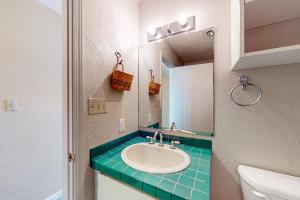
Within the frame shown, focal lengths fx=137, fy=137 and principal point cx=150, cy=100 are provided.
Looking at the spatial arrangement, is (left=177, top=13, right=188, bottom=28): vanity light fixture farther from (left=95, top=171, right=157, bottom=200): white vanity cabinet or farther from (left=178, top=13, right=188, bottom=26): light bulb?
(left=95, top=171, right=157, bottom=200): white vanity cabinet

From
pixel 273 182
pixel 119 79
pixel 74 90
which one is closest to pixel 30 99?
pixel 74 90

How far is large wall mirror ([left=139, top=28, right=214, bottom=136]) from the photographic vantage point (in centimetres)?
112

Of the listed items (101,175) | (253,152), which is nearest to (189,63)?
(253,152)

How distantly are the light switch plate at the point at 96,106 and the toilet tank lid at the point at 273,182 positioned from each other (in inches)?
40.5

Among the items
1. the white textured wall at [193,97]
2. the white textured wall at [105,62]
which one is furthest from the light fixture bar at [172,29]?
the white textured wall at [193,97]

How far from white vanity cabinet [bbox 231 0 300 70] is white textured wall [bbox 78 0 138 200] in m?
0.85

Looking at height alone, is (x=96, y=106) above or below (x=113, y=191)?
above

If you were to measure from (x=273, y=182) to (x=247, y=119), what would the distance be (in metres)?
0.38

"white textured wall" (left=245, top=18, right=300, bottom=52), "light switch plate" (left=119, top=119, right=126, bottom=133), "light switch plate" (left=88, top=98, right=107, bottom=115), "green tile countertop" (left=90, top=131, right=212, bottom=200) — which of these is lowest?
"green tile countertop" (left=90, top=131, right=212, bottom=200)

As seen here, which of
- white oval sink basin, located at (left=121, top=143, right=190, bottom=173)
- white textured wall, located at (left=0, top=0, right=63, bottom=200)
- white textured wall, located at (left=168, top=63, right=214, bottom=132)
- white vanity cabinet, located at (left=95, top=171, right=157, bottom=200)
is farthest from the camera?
white textured wall, located at (left=0, top=0, right=63, bottom=200)

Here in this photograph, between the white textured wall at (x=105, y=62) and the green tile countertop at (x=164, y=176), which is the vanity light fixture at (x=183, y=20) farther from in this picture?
the green tile countertop at (x=164, y=176)

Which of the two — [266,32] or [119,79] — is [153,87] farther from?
[266,32]

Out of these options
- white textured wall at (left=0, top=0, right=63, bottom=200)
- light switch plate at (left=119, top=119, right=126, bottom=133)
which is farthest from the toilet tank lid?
white textured wall at (left=0, top=0, right=63, bottom=200)

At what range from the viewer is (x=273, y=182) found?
762 mm
